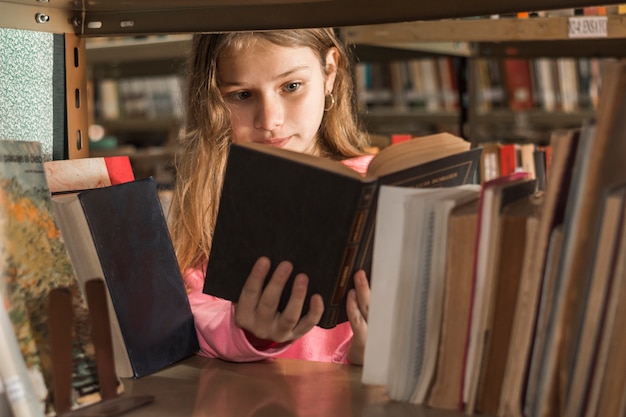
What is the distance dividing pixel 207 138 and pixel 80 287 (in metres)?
0.69

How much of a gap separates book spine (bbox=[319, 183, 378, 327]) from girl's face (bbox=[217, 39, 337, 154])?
0.53 metres

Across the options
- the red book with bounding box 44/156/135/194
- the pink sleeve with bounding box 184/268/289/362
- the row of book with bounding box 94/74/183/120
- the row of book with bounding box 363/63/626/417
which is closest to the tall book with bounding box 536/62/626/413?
the row of book with bounding box 363/63/626/417

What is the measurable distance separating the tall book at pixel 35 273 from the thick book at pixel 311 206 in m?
0.18

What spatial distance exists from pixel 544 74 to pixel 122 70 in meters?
2.05

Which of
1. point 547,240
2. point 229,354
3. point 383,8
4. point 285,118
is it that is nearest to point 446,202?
point 547,240

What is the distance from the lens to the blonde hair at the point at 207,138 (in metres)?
1.50

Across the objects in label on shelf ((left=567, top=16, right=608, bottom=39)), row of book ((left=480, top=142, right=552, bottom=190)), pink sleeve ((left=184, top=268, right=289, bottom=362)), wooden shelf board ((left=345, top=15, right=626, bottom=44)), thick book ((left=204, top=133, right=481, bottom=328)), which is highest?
wooden shelf board ((left=345, top=15, right=626, bottom=44))

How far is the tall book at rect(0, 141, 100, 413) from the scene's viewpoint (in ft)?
2.67

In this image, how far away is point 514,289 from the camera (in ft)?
2.59

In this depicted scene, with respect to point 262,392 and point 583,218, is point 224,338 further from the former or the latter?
point 583,218

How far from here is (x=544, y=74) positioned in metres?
4.18

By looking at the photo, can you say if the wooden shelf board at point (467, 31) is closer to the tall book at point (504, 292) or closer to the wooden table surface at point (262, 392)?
the wooden table surface at point (262, 392)

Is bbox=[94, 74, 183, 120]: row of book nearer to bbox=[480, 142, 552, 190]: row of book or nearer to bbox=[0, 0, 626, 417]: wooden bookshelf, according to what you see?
bbox=[480, 142, 552, 190]: row of book

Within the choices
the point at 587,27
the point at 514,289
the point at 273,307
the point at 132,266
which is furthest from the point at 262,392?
the point at 587,27
